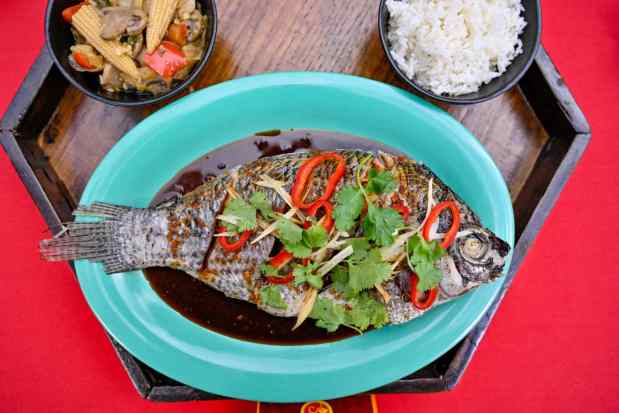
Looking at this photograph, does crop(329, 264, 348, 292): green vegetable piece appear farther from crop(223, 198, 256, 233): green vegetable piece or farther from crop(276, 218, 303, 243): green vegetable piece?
crop(223, 198, 256, 233): green vegetable piece

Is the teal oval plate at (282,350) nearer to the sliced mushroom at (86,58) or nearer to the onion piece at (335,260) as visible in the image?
the sliced mushroom at (86,58)

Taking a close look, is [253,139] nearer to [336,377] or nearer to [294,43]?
[294,43]

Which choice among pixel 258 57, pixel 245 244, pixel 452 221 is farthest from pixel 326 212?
pixel 258 57

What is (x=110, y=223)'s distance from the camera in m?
1.79

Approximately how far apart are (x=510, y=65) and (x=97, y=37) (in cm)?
148

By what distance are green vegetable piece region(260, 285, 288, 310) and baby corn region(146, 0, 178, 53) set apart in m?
0.93

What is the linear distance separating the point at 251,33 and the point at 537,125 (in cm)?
123

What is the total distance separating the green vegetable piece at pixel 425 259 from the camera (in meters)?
1.62

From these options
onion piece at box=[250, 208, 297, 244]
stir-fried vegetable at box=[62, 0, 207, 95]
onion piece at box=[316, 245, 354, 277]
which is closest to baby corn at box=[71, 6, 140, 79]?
stir-fried vegetable at box=[62, 0, 207, 95]

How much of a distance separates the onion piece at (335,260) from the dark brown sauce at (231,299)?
36 cm

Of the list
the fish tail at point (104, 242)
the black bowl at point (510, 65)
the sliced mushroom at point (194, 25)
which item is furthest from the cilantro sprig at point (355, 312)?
the sliced mushroom at point (194, 25)

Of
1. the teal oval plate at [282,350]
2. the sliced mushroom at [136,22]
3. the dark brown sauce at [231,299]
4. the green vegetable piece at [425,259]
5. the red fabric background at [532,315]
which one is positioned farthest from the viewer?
the red fabric background at [532,315]

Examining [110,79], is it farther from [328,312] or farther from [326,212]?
[328,312]

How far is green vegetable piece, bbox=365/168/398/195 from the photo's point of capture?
1686mm
